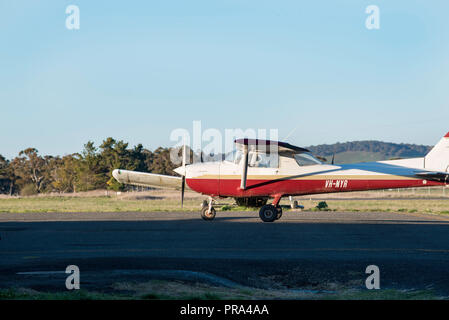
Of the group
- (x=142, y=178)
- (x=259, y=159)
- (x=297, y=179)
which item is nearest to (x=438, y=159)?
(x=297, y=179)

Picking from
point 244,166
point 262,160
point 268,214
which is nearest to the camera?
point 268,214

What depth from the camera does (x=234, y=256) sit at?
1131 centimetres

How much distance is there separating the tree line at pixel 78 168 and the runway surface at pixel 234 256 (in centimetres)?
6193

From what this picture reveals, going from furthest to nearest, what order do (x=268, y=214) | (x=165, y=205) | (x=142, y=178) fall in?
(x=165, y=205), (x=142, y=178), (x=268, y=214)

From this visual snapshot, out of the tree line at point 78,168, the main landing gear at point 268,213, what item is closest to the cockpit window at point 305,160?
the main landing gear at point 268,213

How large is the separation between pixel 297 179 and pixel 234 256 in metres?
11.0

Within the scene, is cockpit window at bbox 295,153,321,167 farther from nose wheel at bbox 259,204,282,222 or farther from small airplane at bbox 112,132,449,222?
nose wheel at bbox 259,204,282,222

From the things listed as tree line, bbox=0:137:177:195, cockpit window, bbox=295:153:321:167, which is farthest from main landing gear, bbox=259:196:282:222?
tree line, bbox=0:137:177:195

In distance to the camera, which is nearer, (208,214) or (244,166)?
(244,166)

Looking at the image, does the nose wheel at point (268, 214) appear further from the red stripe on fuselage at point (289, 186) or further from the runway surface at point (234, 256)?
the runway surface at point (234, 256)

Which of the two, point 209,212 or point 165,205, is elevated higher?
point 209,212

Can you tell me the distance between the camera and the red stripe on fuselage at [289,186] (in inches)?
862

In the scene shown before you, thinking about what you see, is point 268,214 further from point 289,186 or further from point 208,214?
point 208,214

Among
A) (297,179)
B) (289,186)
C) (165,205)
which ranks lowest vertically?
(165,205)
